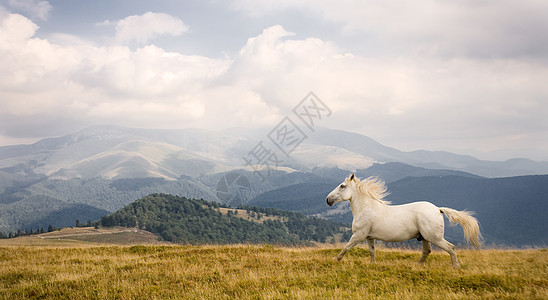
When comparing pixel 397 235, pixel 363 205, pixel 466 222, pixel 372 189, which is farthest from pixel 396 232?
pixel 466 222

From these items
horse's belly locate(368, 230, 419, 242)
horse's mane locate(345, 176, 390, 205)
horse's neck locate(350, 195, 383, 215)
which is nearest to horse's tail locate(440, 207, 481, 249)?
horse's belly locate(368, 230, 419, 242)

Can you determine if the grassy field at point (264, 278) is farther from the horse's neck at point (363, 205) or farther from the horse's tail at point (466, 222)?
the horse's neck at point (363, 205)

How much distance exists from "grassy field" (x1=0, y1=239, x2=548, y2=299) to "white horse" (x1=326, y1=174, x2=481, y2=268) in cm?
96

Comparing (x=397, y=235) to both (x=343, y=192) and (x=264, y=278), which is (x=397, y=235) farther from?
(x=264, y=278)

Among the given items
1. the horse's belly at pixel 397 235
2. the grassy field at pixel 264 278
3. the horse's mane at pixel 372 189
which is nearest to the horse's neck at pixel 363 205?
the horse's mane at pixel 372 189

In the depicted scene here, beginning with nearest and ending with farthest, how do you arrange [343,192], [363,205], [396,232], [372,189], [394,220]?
[396,232]
[394,220]
[363,205]
[372,189]
[343,192]

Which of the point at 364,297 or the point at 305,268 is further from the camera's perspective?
the point at 305,268

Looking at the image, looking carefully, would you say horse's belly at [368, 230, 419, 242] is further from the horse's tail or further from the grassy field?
the horse's tail

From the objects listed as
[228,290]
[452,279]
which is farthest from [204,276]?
[452,279]

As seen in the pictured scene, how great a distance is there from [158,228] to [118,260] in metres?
176

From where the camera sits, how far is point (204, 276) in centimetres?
1165

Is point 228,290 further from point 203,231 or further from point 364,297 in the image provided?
point 203,231

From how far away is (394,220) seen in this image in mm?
13484

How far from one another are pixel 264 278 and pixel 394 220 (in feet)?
18.9
